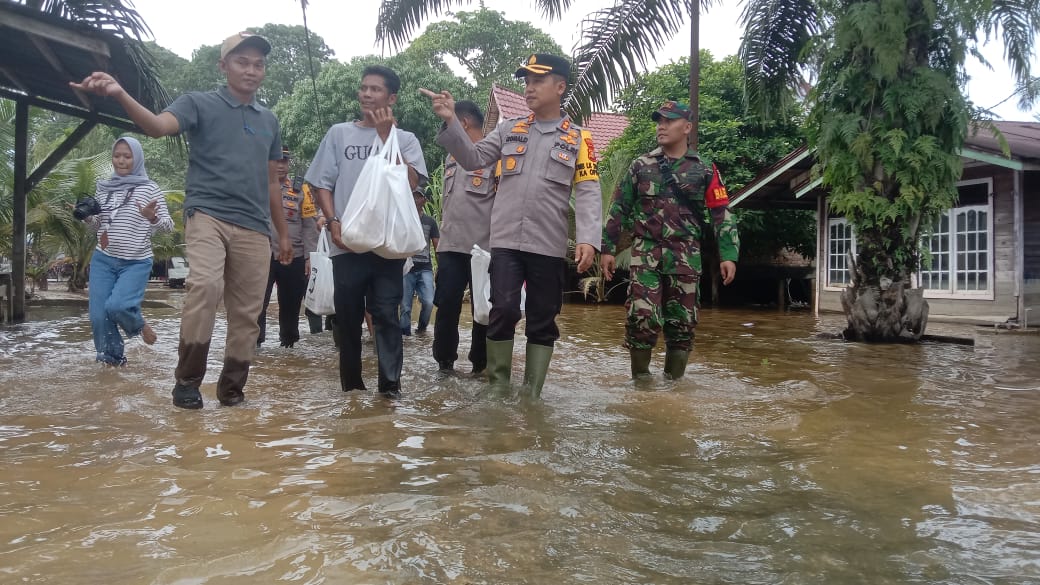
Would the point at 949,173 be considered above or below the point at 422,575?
above

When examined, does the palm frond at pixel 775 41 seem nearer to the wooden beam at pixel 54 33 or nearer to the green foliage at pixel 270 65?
the wooden beam at pixel 54 33

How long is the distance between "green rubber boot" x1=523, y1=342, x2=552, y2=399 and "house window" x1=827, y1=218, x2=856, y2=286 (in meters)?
11.4

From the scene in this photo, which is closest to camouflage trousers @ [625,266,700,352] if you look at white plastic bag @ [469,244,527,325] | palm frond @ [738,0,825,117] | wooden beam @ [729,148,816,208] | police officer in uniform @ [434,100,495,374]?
white plastic bag @ [469,244,527,325]

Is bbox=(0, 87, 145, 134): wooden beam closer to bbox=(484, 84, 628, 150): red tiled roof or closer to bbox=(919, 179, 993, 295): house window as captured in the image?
bbox=(919, 179, 993, 295): house window

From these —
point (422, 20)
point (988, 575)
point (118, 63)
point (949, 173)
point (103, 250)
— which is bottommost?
point (988, 575)

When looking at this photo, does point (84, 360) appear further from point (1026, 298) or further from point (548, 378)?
point (1026, 298)

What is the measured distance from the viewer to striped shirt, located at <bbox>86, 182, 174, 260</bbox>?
208 inches

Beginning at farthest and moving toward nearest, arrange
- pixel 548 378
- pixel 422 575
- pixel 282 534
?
pixel 548 378
pixel 282 534
pixel 422 575

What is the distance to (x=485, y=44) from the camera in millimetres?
34156

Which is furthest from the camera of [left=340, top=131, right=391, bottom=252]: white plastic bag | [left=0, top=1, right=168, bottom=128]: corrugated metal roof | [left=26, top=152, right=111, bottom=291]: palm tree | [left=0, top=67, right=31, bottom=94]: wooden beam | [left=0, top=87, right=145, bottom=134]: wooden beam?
[left=26, top=152, right=111, bottom=291]: palm tree

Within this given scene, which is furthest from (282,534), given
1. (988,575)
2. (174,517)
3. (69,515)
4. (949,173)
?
(949,173)

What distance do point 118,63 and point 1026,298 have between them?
38.4 feet

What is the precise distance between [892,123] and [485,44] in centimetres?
2827

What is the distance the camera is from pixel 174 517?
2.15 m
